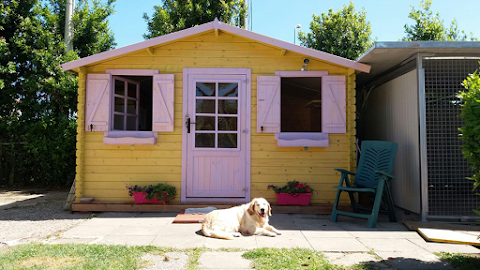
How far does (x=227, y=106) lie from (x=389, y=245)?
3020mm

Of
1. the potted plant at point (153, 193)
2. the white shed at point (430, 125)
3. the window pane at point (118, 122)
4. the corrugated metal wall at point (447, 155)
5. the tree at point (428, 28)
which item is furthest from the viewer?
the tree at point (428, 28)

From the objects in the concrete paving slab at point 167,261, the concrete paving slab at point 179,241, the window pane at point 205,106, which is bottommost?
the concrete paving slab at point 179,241

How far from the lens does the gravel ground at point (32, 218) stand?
4059 millimetres

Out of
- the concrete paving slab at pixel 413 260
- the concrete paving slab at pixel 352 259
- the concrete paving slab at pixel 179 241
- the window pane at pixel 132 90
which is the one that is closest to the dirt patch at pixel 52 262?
the concrete paving slab at pixel 179 241

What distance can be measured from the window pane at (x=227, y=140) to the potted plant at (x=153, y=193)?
39.4 inches

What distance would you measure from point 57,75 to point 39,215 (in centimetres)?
471

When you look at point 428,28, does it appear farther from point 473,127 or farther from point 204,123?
point 473,127

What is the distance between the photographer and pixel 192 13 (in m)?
12.3

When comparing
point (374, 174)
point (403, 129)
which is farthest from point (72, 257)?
point (403, 129)

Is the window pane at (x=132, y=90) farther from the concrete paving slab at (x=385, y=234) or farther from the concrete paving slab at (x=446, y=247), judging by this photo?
the concrete paving slab at (x=446, y=247)

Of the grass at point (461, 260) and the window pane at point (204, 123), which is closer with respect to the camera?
the grass at point (461, 260)

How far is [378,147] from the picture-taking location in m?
5.08

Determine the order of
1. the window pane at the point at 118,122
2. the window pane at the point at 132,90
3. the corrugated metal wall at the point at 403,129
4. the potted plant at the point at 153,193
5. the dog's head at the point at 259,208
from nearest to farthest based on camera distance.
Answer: the dog's head at the point at 259,208
the corrugated metal wall at the point at 403,129
the potted plant at the point at 153,193
the window pane at the point at 118,122
the window pane at the point at 132,90

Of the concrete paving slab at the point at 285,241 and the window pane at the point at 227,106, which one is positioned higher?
the window pane at the point at 227,106
